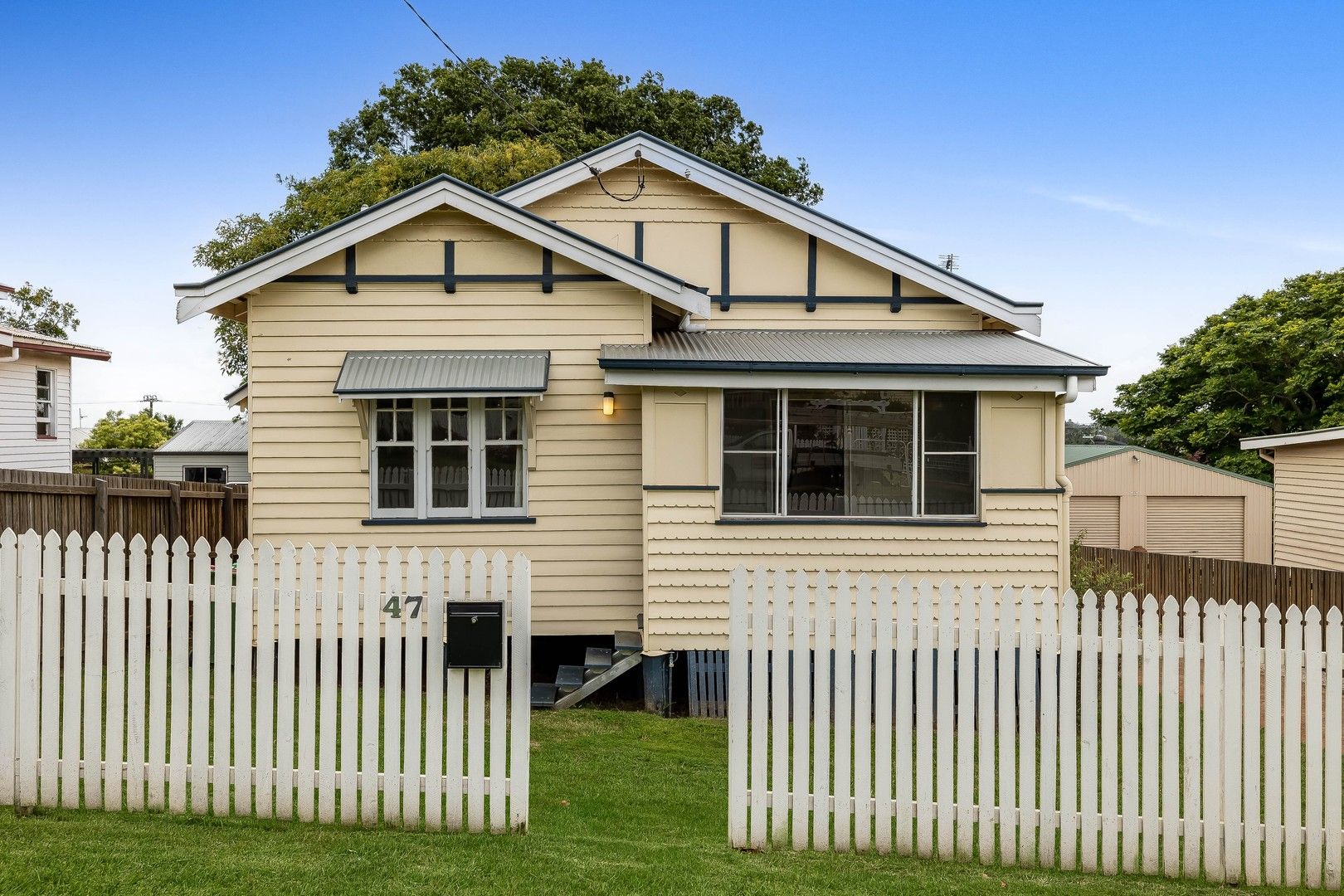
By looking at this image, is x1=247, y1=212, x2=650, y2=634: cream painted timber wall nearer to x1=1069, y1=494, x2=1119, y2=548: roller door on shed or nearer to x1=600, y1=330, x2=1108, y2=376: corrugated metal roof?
x1=600, y1=330, x2=1108, y2=376: corrugated metal roof

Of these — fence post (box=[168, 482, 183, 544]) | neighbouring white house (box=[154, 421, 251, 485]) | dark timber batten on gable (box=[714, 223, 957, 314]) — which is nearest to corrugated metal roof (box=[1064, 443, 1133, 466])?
dark timber batten on gable (box=[714, 223, 957, 314])

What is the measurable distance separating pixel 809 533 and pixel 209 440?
25.1 metres

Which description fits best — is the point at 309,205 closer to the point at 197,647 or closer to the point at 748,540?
the point at 748,540

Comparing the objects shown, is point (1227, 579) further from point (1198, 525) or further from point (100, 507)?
point (100, 507)

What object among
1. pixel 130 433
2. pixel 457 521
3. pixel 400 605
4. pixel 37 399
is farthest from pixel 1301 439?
pixel 130 433

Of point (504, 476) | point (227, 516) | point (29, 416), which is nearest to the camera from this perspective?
point (504, 476)

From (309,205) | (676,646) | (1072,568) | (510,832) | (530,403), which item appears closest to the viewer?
(510,832)

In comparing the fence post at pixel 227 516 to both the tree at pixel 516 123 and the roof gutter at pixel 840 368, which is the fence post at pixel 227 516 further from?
the tree at pixel 516 123

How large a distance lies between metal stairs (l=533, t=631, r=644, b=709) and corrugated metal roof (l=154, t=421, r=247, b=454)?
21370 mm

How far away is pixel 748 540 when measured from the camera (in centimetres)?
937

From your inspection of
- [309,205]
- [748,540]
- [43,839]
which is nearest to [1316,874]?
[748,540]

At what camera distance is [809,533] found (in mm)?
9461

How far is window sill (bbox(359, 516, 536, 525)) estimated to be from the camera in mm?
9844

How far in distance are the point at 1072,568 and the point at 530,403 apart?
7.82 metres
